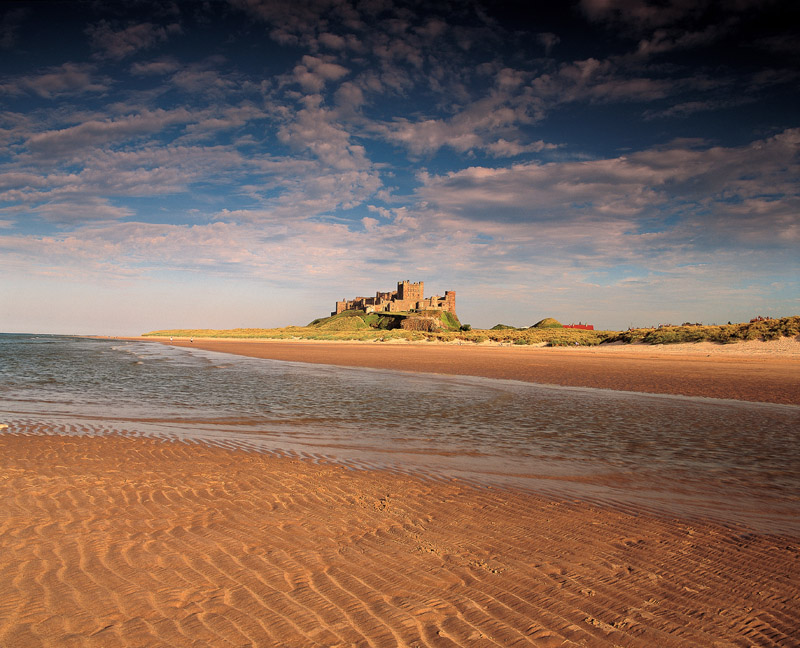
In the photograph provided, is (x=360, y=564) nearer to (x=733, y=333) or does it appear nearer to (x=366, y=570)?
(x=366, y=570)

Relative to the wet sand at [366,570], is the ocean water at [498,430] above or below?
below

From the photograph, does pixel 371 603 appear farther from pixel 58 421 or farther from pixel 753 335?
pixel 753 335

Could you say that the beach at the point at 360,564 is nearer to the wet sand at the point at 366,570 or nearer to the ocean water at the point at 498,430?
the wet sand at the point at 366,570

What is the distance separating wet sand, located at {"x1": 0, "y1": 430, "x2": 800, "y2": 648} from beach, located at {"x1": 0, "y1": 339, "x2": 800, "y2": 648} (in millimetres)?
16

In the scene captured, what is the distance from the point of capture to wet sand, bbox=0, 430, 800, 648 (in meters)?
3.15

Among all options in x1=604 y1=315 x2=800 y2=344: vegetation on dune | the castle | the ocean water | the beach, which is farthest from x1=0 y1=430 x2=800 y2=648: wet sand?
the castle

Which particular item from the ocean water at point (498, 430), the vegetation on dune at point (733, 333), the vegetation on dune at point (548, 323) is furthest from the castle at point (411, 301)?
the ocean water at point (498, 430)

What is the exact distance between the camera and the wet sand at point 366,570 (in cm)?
315

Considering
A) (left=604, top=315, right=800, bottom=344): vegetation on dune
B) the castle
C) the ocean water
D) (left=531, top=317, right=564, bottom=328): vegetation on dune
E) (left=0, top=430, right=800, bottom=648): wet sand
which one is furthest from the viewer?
the castle

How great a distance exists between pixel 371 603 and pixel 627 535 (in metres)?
3.03

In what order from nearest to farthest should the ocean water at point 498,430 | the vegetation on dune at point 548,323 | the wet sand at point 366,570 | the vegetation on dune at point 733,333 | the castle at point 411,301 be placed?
the wet sand at point 366,570 → the ocean water at point 498,430 → the vegetation on dune at point 733,333 → the vegetation on dune at point 548,323 → the castle at point 411,301

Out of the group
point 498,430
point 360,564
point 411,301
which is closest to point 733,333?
point 498,430

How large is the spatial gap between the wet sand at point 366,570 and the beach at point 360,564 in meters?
0.02

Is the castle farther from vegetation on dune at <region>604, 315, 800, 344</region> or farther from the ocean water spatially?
the ocean water
